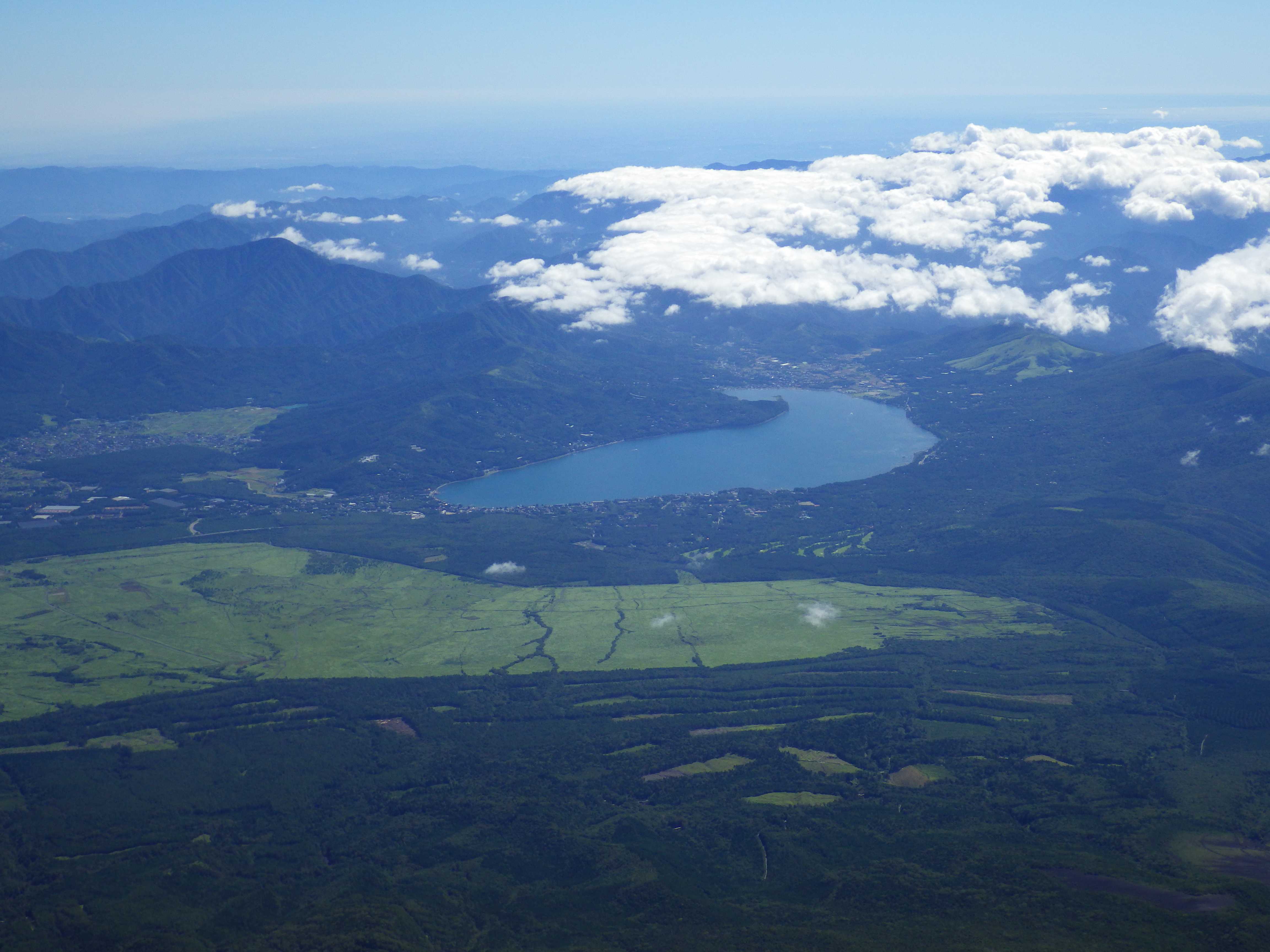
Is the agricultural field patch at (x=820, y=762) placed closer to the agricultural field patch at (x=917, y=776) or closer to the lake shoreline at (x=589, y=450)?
the agricultural field patch at (x=917, y=776)

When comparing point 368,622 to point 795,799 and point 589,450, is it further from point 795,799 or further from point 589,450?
point 589,450

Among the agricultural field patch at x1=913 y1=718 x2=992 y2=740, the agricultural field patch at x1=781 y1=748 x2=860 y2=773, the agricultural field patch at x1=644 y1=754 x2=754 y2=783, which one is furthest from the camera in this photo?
the agricultural field patch at x1=913 y1=718 x2=992 y2=740

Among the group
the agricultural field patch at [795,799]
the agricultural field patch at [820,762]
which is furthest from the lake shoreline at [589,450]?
the agricultural field patch at [795,799]

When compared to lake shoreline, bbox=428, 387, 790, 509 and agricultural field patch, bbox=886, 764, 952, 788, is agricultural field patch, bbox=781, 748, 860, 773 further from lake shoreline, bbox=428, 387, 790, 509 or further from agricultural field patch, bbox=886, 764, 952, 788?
lake shoreline, bbox=428, 387, 790, 509

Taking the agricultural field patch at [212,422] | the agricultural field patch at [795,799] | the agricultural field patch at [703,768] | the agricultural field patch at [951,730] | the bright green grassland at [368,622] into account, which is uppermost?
the agricultural field patch at [212,422]

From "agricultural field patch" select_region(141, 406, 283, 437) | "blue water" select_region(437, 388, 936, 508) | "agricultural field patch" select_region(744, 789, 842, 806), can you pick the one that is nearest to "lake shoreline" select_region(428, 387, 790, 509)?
"blue water" select_region(437, 388, 936, 508)

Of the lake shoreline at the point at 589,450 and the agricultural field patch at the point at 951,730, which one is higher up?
the lake shoreline at the point at 589,450
